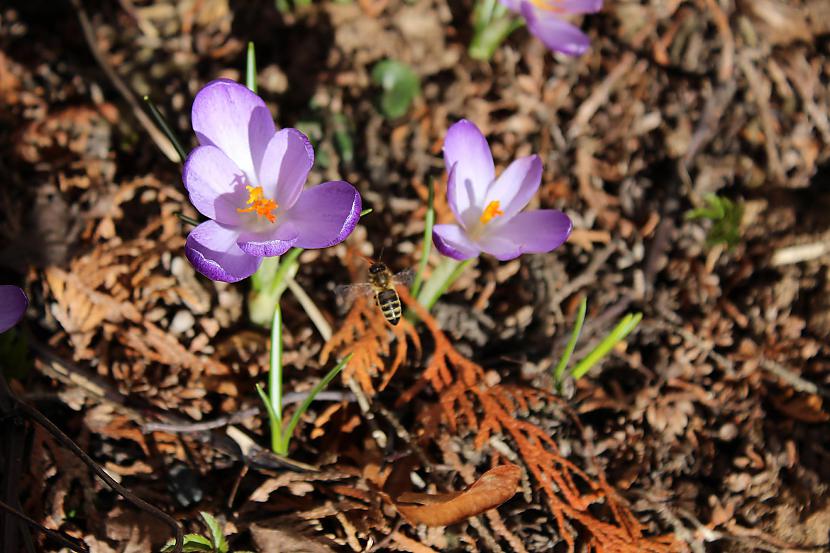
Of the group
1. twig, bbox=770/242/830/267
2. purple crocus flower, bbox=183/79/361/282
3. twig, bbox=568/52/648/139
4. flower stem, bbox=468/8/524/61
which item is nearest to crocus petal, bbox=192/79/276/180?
purple crocus flower, bbox=183/79/361/282

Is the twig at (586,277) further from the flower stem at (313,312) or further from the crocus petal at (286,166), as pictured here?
the crocus petal at (286,166)

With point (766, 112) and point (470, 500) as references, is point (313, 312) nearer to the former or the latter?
point (470, 500)

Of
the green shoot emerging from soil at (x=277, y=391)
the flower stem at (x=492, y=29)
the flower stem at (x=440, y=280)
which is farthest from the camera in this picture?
the flower stem at (x=492, y=29)

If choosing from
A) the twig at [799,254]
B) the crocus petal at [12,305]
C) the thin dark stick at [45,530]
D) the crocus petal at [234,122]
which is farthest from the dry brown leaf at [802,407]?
the crocus petal at [12,305]

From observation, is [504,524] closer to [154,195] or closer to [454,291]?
Answer: [454,291]

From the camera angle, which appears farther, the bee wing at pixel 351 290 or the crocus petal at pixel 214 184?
the bee wing at pixel 351 290

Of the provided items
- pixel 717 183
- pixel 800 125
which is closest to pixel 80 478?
pixel 717 183

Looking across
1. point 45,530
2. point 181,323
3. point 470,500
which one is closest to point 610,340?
point 470,500
